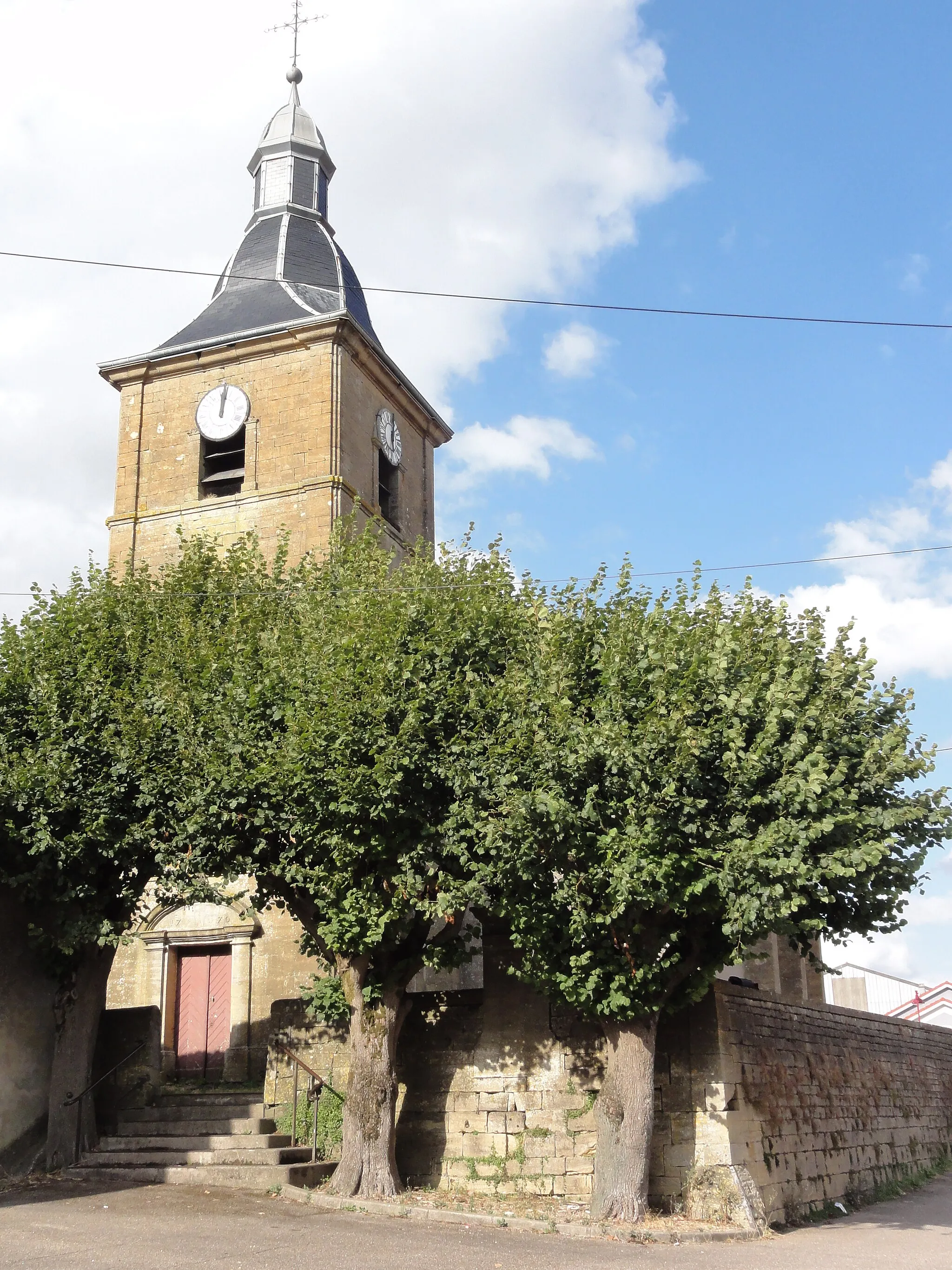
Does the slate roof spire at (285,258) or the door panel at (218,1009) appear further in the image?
the slate roof spire at (285,258)

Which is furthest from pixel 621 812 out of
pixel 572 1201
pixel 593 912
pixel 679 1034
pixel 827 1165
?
pixel 827 1165

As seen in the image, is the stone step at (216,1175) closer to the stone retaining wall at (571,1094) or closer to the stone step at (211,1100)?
the stone retaining wall at (571,1094)

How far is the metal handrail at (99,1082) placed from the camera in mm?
15070

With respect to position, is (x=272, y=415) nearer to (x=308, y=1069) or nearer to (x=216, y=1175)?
(x=308, y=1069)

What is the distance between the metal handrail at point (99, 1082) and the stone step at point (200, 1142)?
71cm

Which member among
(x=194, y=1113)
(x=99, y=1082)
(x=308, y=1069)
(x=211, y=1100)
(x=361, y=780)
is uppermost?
(x=361, y=780)

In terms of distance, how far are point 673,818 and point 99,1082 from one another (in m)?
8.67

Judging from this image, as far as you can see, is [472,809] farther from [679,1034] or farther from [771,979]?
[771,979]

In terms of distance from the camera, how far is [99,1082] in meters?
15.8

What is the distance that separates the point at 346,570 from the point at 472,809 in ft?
14.5

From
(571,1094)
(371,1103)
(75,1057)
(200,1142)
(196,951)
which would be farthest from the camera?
(196,951)

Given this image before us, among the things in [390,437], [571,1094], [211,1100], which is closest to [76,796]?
[211,1100]

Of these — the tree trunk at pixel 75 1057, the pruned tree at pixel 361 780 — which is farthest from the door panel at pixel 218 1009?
the pruned tree at pixel 361 780

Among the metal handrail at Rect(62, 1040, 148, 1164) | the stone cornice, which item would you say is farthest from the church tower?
the metal handrail at Rect(62, 1040, 148, 1164)
